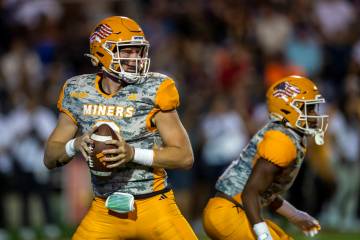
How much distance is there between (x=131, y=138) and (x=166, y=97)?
30cm

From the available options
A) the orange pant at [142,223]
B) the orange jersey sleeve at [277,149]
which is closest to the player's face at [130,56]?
the orange pant at [142,223]

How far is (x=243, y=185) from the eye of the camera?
548 centimetres

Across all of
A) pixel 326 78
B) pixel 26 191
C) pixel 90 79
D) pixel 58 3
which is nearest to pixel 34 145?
pixel 26 191

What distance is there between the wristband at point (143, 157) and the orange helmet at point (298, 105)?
0.94m

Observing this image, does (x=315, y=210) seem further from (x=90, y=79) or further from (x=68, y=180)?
(x=90, y=79)

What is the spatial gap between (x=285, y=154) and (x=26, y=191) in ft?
19.2

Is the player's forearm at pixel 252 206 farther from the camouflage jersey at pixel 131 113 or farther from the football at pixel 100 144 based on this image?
the football at pixel 100 144

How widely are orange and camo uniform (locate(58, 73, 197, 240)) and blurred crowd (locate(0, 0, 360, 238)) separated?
529 cm

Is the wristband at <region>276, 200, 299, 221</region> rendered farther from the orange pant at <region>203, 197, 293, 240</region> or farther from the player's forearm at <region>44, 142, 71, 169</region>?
the player's forearm at <region>44, 142, 71, 169</region>

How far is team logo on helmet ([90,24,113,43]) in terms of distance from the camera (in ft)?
17.1

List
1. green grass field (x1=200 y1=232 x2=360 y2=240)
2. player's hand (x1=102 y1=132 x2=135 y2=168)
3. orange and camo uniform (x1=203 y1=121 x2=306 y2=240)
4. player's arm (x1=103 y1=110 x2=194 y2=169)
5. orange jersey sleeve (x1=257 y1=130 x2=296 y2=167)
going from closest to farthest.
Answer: player's hand (x1=102 y1=132 x2=135 y2=168)
player's arm (x1=103 y1=110 x2=194 y2=169)
orange jersey sleeve (x1=257 y1=130 x2=296 y2=167)
orange and camo uniform (x1=203 y1=121 x2=306 y2=240)
green grass field (x1=200 y1=232 x2=360 y2=240)

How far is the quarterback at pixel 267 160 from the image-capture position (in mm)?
5270

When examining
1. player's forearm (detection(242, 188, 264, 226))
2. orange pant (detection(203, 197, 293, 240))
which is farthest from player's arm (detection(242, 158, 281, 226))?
orange pant (detection(203, 197, 293, 240))

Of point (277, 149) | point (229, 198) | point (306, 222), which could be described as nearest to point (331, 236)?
point (306, 222)
